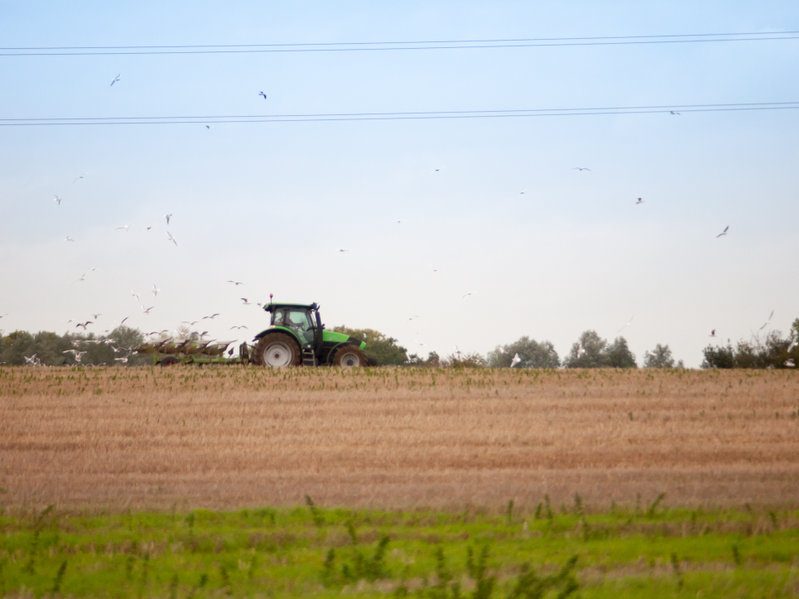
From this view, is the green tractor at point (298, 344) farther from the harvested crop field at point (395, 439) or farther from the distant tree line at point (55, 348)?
the distant tree line at point (55, 348)

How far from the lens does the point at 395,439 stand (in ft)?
56.1

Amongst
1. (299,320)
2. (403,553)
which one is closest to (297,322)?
(299,320)

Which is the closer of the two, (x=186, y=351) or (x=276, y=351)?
(x=276, y=351)

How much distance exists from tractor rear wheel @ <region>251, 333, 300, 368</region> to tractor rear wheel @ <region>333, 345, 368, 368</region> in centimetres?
129

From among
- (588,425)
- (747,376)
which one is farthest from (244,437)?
(747,376)

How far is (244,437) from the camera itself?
17.7m

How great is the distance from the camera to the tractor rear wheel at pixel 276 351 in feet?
97.8

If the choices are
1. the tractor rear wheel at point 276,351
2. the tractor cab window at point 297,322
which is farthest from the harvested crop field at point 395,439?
the tractor cab window at point 297,322

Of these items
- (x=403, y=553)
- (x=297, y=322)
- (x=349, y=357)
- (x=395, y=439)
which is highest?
(x=297, y=322)

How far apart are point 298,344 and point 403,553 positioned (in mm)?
21718

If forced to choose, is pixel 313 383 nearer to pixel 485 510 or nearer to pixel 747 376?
pixel 747 376

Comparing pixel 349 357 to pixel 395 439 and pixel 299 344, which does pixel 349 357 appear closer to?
pixel 299 344

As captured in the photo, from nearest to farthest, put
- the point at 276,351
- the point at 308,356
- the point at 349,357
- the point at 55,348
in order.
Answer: the point at 276,351 < the point at 349,357 < the point at 308,356 < the point at 55,348

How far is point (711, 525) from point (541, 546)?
80.0 inches
